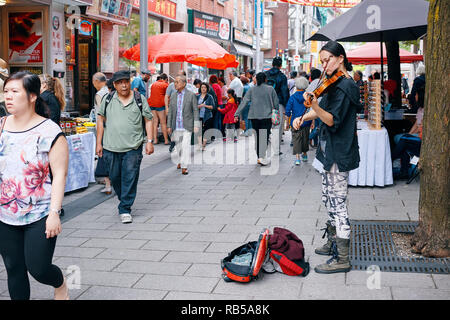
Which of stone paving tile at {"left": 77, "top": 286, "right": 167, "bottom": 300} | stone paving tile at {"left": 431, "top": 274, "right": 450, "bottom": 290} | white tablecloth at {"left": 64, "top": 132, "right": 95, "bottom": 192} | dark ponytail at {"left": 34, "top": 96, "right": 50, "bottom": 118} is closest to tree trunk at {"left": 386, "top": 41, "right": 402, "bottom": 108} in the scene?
white tablecloth at {"left": 64, "top": 132, "right": 95, "bottom": 192}

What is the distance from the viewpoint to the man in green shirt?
6812mm

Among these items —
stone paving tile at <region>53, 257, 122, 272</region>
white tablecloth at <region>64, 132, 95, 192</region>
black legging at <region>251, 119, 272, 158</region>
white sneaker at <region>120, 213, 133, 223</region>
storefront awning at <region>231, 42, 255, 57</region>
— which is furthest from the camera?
storefront awning at <region>231, 42, 255, 57</region>

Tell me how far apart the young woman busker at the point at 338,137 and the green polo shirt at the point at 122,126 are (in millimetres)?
2753

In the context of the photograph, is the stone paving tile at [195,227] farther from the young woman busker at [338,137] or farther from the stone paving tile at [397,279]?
the stone paving tile at [397,279]

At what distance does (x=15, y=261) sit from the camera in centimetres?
349

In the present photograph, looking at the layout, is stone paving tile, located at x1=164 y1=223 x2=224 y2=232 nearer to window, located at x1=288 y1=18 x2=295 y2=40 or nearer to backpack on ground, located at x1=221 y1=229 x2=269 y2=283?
backpack on ground, located at x1=221 y1=229 x2=269 y2=283

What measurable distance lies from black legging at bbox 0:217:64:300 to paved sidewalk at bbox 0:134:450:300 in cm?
75


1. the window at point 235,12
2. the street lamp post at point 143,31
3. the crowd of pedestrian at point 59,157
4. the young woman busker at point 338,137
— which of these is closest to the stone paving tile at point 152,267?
the crowd of pedestrian at point 59,157

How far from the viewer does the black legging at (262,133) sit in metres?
11.0

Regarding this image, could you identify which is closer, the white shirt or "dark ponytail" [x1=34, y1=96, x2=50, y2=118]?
"dark ponytail" [x1=34, y1=96, x2=50, y2=118]
